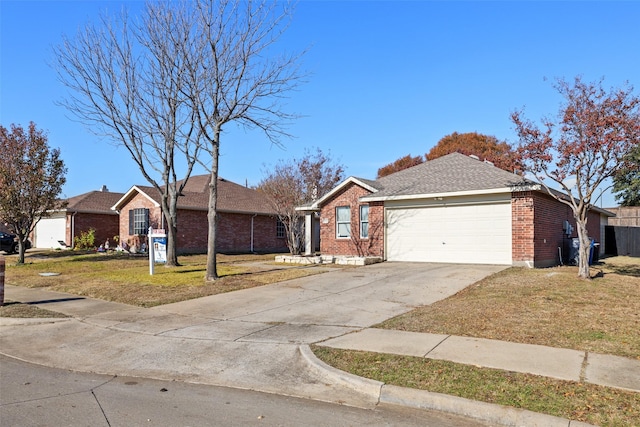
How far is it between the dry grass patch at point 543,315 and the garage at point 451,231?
13.9ft

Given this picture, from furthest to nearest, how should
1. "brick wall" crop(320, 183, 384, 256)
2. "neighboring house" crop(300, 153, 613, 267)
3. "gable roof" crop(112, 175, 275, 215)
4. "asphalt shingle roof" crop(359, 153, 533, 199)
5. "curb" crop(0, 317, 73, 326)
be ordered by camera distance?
1. "gable roof" crop(112, 175, 275, 215)
2. "brick wall" crop(320, 183, 384, 256)
3. "asphalt shingle roof" crop(359, 153, 533, 199)
4. "neighboring house" crop(300, 153, 613, 267)
5. "curb" crop(0, 317, 73, 326)

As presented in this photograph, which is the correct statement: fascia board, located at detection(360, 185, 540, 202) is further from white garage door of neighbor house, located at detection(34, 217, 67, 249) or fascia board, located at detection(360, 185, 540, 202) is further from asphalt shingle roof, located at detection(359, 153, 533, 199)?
white garage door of neighbor house, located at detection(34, 217, 67, 249)

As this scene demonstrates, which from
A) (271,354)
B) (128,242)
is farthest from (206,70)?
(128,242)

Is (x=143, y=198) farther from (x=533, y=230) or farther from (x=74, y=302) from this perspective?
(x=533, y=230)

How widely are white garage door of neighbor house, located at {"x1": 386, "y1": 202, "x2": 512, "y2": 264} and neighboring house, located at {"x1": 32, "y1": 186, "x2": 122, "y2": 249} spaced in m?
21.5

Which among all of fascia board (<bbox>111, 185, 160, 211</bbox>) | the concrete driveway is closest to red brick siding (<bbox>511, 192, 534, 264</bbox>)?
the concrete driveway

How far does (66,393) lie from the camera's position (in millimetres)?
5629

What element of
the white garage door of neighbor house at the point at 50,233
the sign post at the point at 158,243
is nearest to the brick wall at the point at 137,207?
the white garage door of neighbor house at the point at 50,233

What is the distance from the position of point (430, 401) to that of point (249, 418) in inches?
74.8

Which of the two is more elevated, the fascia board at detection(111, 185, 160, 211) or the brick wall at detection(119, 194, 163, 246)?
the fascia board at detection(111, 185, 160, 211)

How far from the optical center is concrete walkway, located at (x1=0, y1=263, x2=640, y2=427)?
18.3 feet

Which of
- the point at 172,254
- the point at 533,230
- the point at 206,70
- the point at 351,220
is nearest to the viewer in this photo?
the point at 206,70

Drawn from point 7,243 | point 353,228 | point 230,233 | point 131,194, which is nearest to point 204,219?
point 230,233

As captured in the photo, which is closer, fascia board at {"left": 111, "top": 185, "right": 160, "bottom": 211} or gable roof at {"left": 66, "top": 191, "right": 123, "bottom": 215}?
fascia board at {"left": 111, "top": 185, "right": 160, "bottom": 211}
